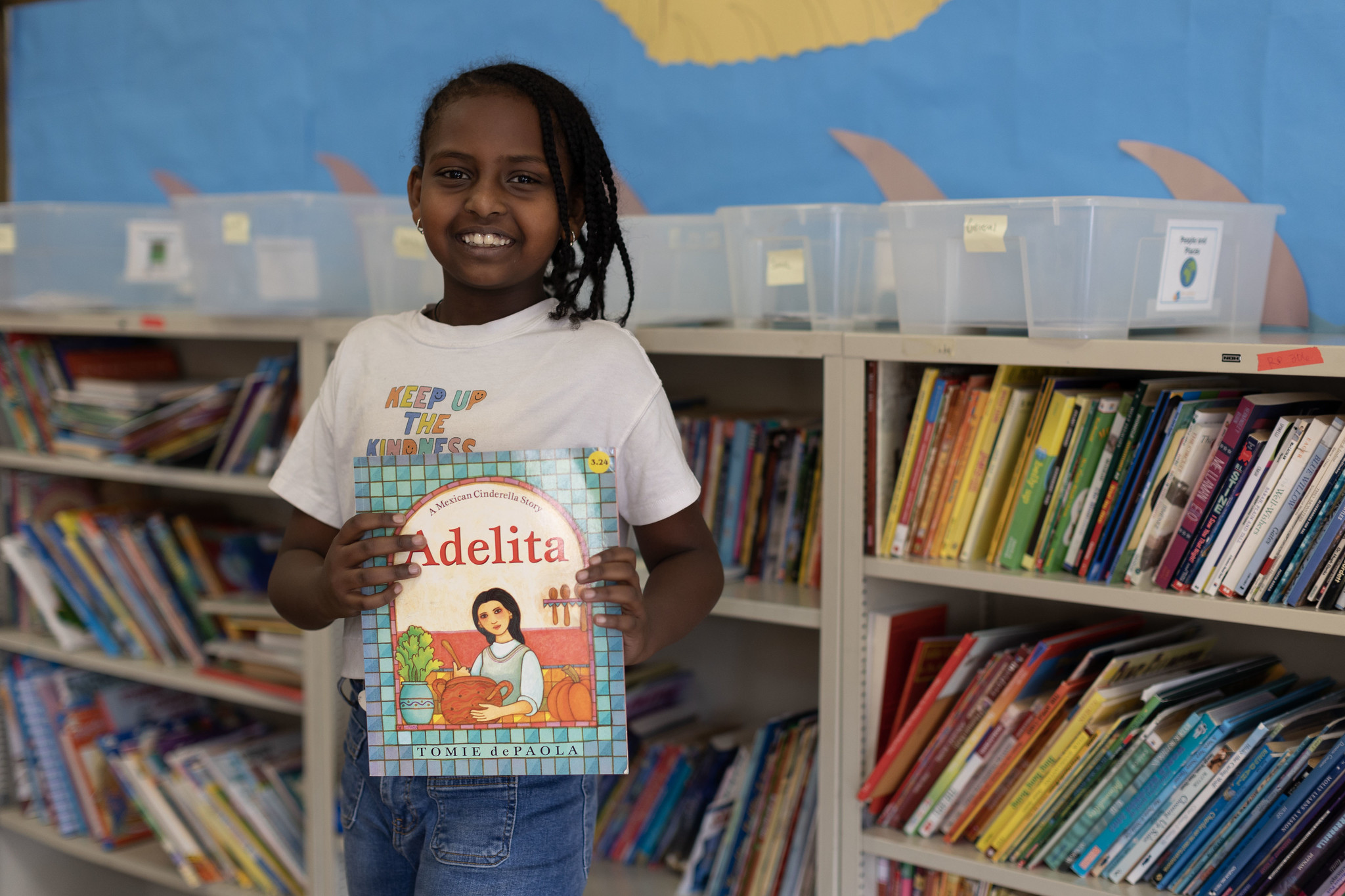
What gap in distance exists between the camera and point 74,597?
2621mm

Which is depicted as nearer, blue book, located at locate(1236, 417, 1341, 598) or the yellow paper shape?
blue book, located at locate(1236, 417, 1341, 598)

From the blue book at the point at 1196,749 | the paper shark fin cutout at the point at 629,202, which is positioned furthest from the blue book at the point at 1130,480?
the paper shark fin cutout at the point at 629,202

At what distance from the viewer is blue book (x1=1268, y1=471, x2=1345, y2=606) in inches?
53.6

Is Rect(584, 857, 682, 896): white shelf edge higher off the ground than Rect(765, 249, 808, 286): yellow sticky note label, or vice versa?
Rect(765, 249, 808, 286): yellow sticky note label

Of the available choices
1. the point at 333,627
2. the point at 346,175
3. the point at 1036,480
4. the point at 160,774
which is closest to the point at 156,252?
the point at 346,175

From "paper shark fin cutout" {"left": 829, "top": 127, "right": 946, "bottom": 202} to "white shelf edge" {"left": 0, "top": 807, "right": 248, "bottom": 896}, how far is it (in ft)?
5.87

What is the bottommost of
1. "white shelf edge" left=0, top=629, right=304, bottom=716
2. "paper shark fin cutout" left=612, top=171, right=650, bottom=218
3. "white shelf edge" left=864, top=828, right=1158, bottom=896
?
"white shelf edge" left=864, top=828, right=1158, bottom=896

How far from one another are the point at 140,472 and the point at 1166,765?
1.91 meters

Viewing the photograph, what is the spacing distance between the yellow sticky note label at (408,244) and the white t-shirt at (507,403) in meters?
0.65

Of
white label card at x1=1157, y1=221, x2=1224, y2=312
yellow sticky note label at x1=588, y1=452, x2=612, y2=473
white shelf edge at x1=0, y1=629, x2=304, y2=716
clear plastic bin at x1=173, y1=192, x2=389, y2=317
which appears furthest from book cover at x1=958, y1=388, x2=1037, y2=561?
white shelf edge at x1=0, y1=629, x2=304, y2=716

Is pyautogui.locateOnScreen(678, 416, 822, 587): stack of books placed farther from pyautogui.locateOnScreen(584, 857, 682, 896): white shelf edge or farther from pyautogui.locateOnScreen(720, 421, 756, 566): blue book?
pyautogui.locateOnScreen(584, 857, 682, 896): white shelf edge

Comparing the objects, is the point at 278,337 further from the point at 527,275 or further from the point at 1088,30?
the point at 1088,30

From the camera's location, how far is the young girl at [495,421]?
50.3 inches

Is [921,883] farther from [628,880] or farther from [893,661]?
[628,880]
